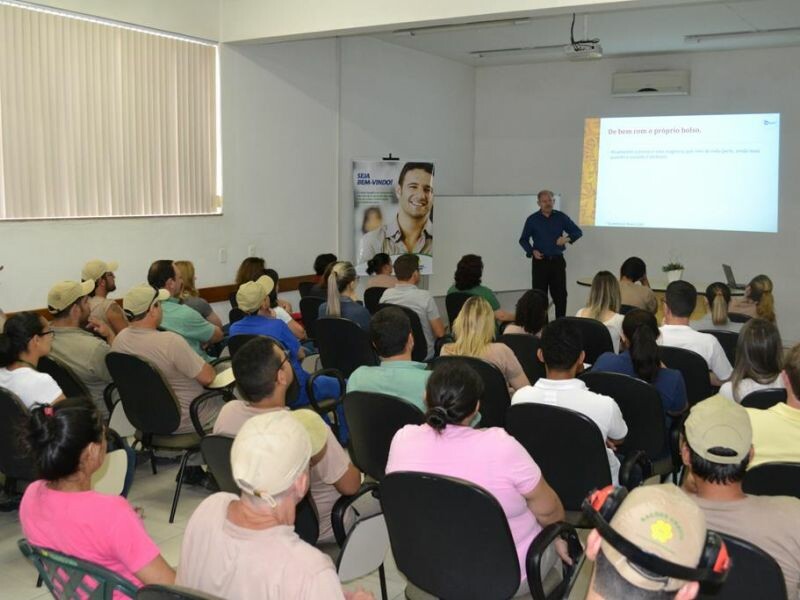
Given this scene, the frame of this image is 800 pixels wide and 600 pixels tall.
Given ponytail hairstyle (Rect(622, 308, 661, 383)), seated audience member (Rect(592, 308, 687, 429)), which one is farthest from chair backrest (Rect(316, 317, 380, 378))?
ponytail hairstyle (Rect(622, 308, 661, 383))

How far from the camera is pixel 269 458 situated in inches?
71.7

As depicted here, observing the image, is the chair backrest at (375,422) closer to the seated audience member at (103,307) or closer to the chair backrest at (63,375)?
the chair backrest at (63,375)

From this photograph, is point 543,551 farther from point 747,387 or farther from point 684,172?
point 684,172

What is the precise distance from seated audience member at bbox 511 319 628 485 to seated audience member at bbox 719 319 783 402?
723mm

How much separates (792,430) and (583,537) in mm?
1352

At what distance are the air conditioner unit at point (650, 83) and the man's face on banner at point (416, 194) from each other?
8.96ft

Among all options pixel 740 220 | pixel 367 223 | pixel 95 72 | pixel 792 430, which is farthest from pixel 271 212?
pixel 792 430

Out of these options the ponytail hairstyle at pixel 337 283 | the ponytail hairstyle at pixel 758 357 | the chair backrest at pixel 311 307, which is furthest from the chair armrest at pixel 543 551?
the chair backrest at pixel 311 307

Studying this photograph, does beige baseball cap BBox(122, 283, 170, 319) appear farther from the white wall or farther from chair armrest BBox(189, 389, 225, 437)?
the white wall

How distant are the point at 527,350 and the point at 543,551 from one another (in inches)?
91.8

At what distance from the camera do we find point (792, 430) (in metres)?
2.78

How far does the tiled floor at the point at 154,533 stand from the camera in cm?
338

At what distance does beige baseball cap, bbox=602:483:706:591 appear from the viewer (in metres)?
1.21

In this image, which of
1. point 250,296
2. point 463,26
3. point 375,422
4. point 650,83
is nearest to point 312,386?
point 250,296
